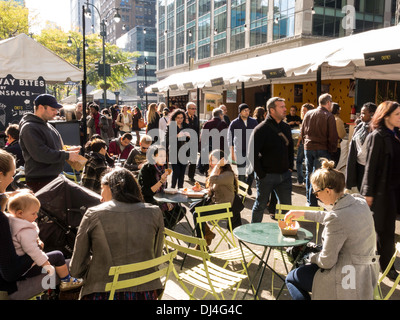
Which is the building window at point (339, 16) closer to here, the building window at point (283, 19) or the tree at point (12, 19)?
the building window at point (283, 19)

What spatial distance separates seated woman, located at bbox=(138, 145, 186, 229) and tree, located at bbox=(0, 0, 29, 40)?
2842cm

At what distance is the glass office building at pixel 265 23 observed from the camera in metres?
32.6

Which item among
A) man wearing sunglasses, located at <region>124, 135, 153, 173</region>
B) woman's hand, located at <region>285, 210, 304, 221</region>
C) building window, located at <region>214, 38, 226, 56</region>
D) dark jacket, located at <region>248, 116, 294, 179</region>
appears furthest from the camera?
building window, located at <region>214, 38, 226, 56</region>

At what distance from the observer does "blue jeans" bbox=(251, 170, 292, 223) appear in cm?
583

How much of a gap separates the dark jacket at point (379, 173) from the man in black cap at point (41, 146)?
3.70 m

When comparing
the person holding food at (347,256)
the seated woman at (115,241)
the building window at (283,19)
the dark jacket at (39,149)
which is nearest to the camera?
the seated woman at (115,241)

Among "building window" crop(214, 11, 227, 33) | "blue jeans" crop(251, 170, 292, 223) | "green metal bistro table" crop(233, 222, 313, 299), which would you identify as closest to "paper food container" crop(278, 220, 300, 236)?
"green metal bistro table" crop(233, 222, 313, 299)

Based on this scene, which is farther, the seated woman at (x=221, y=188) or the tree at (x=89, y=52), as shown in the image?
the tree at (x=89, y=52)

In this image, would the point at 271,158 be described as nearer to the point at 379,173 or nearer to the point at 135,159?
the point at 379,173

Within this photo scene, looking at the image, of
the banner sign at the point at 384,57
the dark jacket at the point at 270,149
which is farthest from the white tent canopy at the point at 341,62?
the dark jacket at the point at 270,149

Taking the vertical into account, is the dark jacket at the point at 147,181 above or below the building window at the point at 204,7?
below

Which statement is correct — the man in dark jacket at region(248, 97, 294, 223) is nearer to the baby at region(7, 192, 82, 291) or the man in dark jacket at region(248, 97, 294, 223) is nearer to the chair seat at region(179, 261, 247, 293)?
the chair seat at region(179, 261, 247, 293)

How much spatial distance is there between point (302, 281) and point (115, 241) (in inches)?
64.8

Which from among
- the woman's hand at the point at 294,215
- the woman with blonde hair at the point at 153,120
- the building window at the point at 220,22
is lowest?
the woman's hand at the point at 294,215
